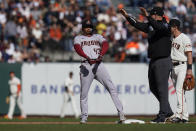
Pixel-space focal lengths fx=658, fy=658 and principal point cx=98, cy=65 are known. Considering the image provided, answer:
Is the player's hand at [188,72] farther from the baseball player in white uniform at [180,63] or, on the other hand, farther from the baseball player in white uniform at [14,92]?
the baseball player in white uniform at [14,92]

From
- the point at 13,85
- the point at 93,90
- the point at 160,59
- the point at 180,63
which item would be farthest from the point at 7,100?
the point at 160,59

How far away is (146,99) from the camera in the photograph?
25453mm

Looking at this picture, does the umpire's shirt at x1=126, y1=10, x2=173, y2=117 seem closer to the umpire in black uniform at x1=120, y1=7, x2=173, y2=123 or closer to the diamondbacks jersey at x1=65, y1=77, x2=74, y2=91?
the umpire in black uniform at x1=120, y1=7, x2=173, y2=123

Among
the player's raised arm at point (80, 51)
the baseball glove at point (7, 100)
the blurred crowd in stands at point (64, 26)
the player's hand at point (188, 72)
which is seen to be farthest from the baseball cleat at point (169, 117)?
the baseball glove at point (7, 100)

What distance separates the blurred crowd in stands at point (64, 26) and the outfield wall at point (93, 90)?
429 mm

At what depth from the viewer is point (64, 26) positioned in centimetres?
2541

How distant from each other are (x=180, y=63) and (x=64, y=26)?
12.6 meters

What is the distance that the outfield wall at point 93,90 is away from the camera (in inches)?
979

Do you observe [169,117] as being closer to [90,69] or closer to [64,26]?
[90,69]

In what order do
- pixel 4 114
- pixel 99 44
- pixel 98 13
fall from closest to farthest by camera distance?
pixel 99 44
pixel 4 114
pixel 98 13

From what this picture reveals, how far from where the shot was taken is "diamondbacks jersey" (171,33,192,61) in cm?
1310

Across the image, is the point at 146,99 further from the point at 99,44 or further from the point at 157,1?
the point at 99,44

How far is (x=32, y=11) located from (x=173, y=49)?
45.1 ft

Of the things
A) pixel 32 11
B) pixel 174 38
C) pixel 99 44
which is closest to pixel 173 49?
pixel 174 38
